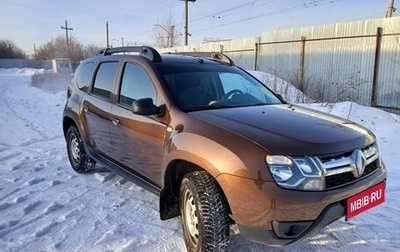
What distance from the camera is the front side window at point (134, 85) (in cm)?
359

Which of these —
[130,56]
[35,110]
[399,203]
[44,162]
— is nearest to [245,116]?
[130,56]

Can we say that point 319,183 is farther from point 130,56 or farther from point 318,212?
point 130,56

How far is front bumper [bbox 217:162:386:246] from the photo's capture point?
92.6 inches

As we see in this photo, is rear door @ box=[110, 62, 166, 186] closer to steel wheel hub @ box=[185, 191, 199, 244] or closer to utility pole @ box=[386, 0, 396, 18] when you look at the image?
steel wheel hub @ box=[185, 191, 199, 244]

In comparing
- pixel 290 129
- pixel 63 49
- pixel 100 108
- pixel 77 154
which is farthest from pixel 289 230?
pixel 63 49

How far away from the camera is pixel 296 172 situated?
93.7 inches

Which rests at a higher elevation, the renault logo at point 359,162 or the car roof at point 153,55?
the car roof at point 153,55

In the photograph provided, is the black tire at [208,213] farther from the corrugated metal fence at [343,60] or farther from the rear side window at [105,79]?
the corrugated metal fence at [343,60]

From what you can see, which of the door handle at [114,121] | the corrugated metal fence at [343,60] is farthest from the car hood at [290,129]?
the corrugated metal fence at [343,60]

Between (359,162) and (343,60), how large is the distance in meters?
9.80

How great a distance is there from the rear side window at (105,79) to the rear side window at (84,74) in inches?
13.9

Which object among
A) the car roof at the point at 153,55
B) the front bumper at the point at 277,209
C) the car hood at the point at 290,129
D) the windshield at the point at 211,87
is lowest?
the front bumper at the point at 277,209

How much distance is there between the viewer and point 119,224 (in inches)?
141

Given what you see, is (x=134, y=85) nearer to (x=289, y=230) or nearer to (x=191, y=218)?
(x=191, y=218)
